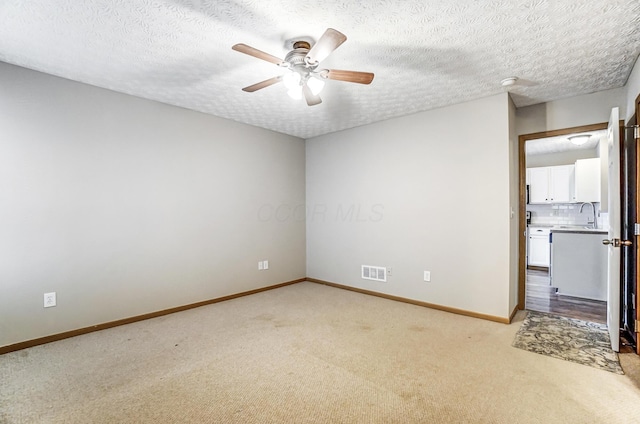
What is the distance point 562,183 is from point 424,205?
4320 mm

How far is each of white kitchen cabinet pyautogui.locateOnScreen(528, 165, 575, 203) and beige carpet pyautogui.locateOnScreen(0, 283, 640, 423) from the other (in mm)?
4324

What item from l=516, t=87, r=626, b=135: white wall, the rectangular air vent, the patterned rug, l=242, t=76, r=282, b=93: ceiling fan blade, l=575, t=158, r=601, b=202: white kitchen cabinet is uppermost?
l=516, t=87, r=626, b=135: white wall

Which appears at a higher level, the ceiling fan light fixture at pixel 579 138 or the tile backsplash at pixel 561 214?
the ceiling fan light fixture at pixel 579 138

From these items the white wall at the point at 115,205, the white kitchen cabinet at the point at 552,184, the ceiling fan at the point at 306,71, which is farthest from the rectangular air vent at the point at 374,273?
the white kitchen cabinet at the point at 552,184

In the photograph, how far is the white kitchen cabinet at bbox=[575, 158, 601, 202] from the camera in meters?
5.40

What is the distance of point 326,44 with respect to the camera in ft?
6.34

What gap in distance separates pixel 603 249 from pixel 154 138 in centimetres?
613

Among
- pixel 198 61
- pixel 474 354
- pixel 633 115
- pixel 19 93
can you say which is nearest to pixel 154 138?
pixel 19 93

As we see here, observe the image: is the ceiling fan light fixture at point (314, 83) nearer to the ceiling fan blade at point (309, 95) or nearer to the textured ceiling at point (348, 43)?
the ceiling fan blade at point (309, 95)

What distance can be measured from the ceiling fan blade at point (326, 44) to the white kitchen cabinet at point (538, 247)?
6606mm

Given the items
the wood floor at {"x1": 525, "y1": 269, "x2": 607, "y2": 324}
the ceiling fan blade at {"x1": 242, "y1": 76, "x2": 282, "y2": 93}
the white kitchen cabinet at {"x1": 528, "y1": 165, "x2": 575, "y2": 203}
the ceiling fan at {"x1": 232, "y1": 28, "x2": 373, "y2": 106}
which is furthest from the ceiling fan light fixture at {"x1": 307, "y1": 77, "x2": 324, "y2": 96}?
the white kitchen cabinet at {"x1": 528, "y1": 165, "x2": 575, "y2": 203}

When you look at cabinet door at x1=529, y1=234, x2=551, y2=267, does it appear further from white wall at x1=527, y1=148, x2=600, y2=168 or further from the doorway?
white wall at x1=527, y1=148, x2=600, y2=168

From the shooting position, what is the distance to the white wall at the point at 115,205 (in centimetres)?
276

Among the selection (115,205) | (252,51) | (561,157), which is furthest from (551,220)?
(115,205)
